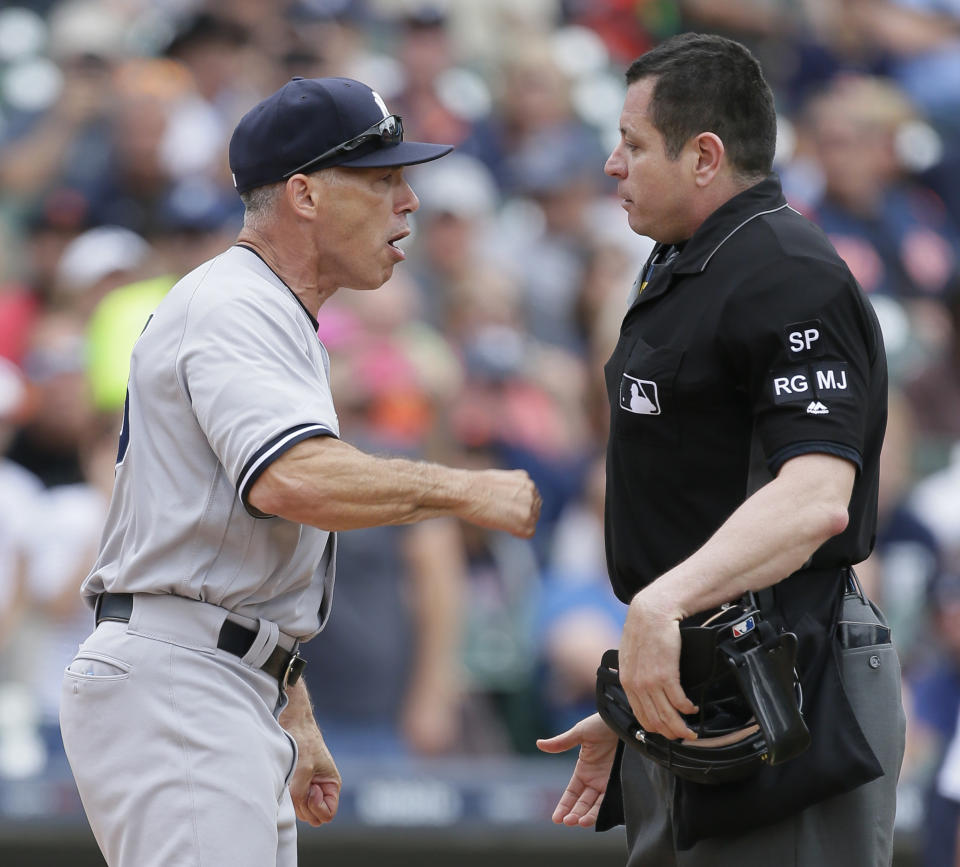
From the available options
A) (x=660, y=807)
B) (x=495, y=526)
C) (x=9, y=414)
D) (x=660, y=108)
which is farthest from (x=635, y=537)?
(x=9, y=414)

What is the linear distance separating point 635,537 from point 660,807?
1.88 feet

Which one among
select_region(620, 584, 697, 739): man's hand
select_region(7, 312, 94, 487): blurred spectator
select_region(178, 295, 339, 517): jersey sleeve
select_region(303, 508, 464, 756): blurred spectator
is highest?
select_region(178, 295, 339, 517): jersey sleeve

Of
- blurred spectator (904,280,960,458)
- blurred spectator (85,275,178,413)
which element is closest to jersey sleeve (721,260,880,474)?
blurred spectator (85,275,178,413)

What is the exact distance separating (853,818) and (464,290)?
17.1 feet

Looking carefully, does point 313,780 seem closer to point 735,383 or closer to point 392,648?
point 735,383

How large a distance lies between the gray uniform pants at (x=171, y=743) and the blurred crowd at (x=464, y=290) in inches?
113

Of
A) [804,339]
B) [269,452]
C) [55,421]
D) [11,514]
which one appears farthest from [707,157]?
[55,421]

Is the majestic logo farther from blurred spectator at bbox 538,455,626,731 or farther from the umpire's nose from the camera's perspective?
blurred spectator at bbox 538,455,626,731

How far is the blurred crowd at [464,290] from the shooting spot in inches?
247

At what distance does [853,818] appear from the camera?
2744 mm

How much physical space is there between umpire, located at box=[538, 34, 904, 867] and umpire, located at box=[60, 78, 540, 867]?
1.08 ft

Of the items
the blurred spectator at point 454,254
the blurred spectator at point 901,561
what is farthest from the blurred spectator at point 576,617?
the blurred spectator at point 454,254

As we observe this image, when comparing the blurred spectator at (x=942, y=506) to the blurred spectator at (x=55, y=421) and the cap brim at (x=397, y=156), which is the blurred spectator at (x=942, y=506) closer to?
the blurred spectator at (x=55, y=421)

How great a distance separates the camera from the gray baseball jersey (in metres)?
2.84
